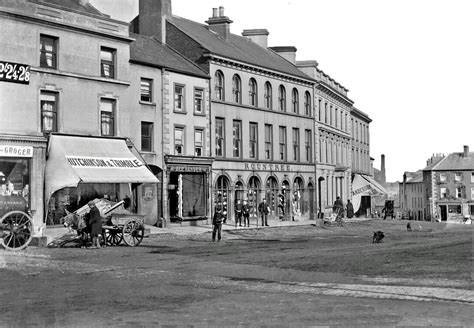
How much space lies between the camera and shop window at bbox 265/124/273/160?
4997cm

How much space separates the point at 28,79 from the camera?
30031mm

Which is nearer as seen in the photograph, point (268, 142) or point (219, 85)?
point (219, 85)

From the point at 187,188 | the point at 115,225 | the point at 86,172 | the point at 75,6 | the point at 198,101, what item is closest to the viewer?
Result: the point at 115,225

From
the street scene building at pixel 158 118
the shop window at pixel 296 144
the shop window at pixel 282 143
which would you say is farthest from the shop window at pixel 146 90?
the shop window at pixel 296 144

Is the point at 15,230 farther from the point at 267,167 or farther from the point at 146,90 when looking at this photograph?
the point at 267,167

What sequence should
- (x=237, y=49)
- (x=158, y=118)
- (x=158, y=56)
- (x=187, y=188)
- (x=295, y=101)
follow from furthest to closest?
(x=295, y=101) < (x=237, y=49) < (x=187, y=188) < (x=158, y=56) < (x=158, y=118)

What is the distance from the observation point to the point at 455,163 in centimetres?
10931

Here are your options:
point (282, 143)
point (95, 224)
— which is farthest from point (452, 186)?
point (95, 224)

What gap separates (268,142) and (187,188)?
35.9 ft

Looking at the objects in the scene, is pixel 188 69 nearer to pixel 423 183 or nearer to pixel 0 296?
pixel 0 296

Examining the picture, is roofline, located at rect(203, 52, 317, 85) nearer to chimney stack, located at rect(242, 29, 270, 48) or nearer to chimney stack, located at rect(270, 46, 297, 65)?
chimney stack, located at rect(270, 46, 297, 65)

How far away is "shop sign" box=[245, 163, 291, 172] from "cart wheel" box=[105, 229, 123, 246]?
2192 centimetres

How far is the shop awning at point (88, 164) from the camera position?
29.5 m

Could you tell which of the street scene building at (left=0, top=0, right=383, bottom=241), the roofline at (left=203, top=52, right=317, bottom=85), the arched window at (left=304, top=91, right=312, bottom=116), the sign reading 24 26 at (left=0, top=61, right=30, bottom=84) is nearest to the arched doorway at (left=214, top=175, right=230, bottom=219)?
the street scene building at (left=0, top=0, right=383, bottom=241)
